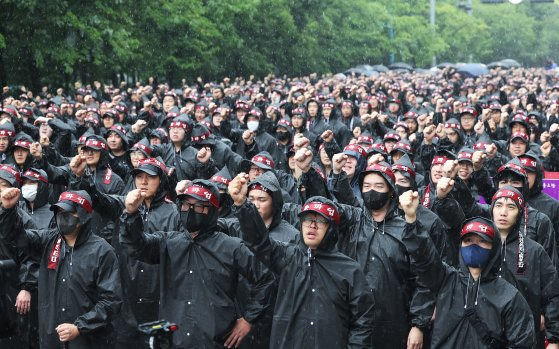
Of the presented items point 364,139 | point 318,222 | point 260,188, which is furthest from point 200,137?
point 318,222

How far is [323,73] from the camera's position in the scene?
157ft

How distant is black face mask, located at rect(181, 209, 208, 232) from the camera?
7.77 metres

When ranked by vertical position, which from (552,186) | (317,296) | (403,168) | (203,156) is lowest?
(552,186)

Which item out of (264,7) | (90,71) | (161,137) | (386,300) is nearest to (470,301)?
(386,300)

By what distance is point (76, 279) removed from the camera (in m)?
7.86

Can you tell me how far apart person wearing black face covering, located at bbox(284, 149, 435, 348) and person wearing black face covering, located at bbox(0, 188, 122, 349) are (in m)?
2.02

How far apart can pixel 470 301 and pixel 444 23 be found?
63023mm

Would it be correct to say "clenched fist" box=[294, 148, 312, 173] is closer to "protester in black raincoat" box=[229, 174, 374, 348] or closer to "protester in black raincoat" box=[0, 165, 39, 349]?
"protester in black raincoat" box=[229, 174, 374, 348]

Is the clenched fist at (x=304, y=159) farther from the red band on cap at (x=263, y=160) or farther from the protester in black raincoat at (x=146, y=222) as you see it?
the protester in black raincoat at (x=146, y=222)

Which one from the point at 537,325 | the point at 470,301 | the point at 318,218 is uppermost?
the point at 318,218

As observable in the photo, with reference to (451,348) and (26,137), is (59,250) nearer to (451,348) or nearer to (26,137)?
(451,348)

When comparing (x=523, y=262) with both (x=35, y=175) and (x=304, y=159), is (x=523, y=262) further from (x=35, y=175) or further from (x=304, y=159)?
(x=35, y=175)

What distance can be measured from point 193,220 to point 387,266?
5.35 feet

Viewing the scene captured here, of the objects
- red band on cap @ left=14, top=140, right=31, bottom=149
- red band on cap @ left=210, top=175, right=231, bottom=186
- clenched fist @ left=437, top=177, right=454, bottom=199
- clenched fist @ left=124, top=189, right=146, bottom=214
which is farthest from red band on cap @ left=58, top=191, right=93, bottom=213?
red band on cap @ left=14, top=140, right=31, bottom=149
